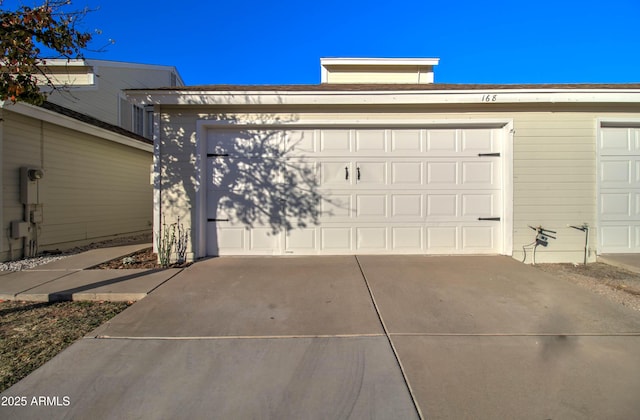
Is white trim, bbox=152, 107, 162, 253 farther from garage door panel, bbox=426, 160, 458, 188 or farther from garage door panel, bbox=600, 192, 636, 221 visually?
garage door panel, bbox=600, 192, 636, 221

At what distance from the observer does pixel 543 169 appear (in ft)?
20.0

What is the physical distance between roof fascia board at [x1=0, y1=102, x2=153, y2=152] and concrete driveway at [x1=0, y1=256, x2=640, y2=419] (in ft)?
17.0

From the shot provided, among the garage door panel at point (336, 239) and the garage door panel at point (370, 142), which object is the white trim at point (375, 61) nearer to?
the garage door panel at point (370, 142)

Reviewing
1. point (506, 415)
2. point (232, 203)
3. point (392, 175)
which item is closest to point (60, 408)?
point (506, 415)

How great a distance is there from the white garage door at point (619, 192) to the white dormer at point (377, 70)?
24.7 ft

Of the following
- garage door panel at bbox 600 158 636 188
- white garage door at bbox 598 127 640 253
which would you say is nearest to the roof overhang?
white garage door at bbox 598 127 640 253

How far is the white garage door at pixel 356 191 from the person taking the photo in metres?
6.28

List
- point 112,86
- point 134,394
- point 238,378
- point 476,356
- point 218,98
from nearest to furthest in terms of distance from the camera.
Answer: point 134,394 < point 238,378 < point 476,356 < point 218,98 < point 112,86

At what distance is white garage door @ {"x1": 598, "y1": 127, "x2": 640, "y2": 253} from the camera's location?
614 cm

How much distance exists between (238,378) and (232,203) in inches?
166

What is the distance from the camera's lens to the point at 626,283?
4.91 meters

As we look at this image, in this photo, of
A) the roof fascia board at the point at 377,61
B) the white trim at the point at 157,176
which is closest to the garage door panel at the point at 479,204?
the white trim at the point at 157,176

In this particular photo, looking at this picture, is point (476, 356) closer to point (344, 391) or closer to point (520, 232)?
point (344, 391)

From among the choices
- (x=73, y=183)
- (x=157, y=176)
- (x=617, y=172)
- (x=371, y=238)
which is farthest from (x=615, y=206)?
(x=73, y=183)
